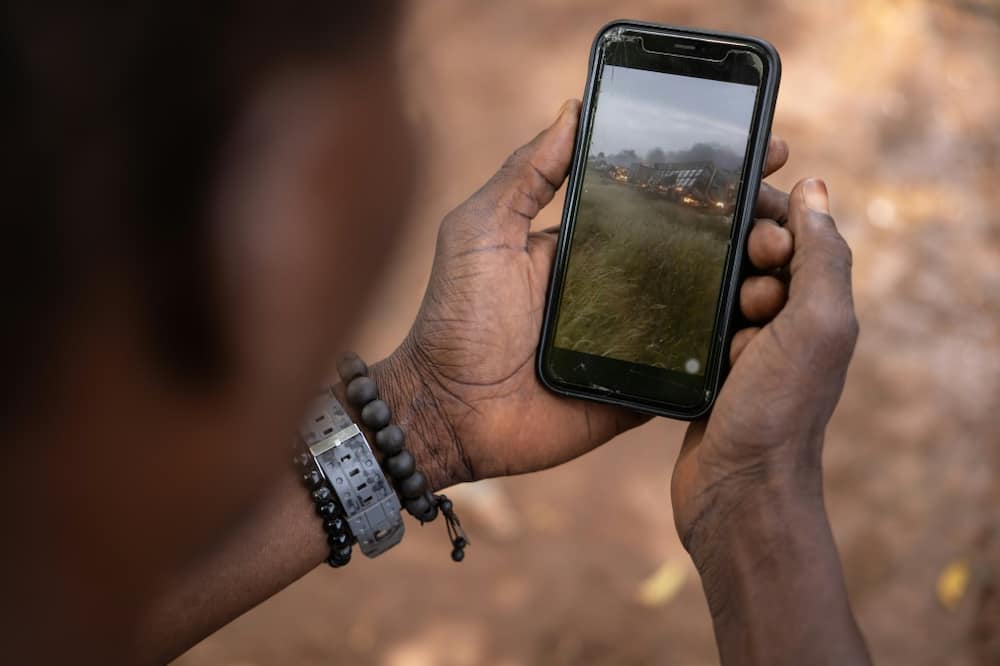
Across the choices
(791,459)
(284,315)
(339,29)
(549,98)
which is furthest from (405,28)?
(549,98)

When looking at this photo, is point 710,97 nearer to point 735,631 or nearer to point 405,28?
point 735,631

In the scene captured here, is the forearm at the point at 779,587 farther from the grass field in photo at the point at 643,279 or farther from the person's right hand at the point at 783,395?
the grass field in photo at the point at 643,279

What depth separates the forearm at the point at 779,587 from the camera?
4.14 ft

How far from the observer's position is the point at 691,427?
5.15ft

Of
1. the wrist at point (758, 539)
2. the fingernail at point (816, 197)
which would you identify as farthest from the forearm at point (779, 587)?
the fingernail at point (816, 197)

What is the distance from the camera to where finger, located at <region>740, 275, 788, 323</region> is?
149cm

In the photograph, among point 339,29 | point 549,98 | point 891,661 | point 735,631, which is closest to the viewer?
point 339,29

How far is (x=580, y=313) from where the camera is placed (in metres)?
1.60

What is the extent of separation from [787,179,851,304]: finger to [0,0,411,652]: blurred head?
1.12 metres

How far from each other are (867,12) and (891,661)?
215 cm

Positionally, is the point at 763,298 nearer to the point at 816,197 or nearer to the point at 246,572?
the point at 816,197

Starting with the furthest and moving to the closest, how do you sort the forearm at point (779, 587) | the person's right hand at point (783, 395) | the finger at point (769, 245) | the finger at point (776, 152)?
the finger at point (776, 152), the finger at point (769, 245), the person's right hand at point (783, 395), the forearm at point (779, 587)

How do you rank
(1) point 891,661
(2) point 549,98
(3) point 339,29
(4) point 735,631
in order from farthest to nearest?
(2) point 549,98
(1) point 891,661
(4) point 735,631
(3) point 339,29

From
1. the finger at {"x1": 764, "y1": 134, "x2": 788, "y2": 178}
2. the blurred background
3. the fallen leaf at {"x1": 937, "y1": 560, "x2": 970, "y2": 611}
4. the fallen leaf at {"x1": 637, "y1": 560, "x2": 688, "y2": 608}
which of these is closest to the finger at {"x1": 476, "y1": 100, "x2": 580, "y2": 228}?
the finger at {"x1": 764, "y1": 134, "x2": 788, "y2": 178}
